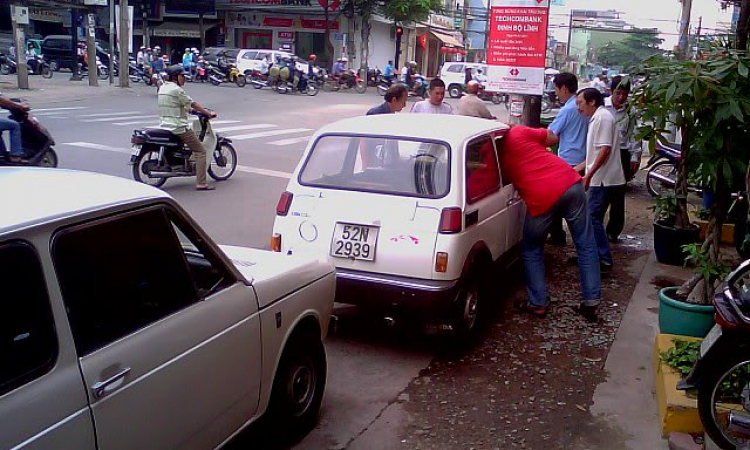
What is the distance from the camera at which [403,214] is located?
532 cm

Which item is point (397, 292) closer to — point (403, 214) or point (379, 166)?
point (403, 214)

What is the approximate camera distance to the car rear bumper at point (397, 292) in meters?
5.11

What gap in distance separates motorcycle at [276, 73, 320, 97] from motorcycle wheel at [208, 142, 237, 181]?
2082 cm

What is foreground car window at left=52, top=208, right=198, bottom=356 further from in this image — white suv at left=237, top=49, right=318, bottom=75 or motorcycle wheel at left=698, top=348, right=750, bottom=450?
white suv at left=237, top=49, right=318, bottom=75

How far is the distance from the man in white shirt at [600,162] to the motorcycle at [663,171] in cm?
374

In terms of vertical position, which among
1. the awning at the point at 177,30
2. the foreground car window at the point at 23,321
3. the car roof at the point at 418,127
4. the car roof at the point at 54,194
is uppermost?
the awning at the point at 177,30

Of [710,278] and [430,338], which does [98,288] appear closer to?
[430,338]

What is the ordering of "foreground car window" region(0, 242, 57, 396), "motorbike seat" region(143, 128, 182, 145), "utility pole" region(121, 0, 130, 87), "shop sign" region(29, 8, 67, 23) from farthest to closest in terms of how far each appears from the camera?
"shop sign" region(29, 8, 67, 23) → "utility pole" region(121, 0, 130, 87) → "motorbike seat" region(143, 128, 182, 145) → "foreground car window" region(0, 242, 57, 396)

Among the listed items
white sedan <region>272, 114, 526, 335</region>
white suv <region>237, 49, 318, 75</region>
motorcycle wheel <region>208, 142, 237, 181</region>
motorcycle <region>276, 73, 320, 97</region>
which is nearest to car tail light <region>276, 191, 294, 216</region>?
white sedan <region>272, 114, 526, 335</region>

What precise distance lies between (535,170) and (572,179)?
12.1 inches

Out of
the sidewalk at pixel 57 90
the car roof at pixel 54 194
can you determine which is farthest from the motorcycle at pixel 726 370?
the sidewalk at pixel 57 90

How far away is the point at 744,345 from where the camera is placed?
147 inches

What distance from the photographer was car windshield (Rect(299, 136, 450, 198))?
5503 millimetres

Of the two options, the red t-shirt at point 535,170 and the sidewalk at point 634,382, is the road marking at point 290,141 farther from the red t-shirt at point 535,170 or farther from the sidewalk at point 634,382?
the red t-shirt at point 535,170
